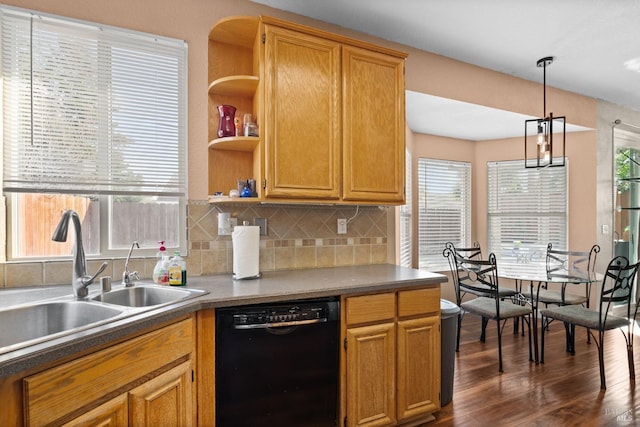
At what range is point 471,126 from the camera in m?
4.23

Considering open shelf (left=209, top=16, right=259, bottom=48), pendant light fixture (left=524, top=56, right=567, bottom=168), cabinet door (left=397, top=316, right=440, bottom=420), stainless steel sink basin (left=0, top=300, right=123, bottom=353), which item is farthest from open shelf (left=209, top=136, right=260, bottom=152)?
pendant light fixture (left=524, top=56, right=567, bottom=168)

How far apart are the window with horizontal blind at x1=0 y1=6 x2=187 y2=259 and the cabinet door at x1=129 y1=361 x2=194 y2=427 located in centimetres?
95

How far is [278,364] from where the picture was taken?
5.84ft

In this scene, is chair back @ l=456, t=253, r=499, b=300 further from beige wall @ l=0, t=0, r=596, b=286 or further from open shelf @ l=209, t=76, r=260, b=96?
open shelf @ l=209, t=76, r=260, b=96

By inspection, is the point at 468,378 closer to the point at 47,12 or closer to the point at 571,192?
the point at 571,192

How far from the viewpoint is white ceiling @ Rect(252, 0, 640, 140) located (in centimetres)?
248

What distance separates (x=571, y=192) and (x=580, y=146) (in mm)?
560

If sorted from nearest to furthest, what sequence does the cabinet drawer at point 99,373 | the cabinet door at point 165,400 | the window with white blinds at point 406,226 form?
the cabinet drawer at point 99,373 → the cabinet door at point 165,400 → the window with white blinds at point 406,226

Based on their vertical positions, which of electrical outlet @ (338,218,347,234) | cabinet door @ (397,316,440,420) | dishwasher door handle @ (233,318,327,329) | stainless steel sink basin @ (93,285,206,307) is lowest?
cabinet door @ (397,316,440,420)

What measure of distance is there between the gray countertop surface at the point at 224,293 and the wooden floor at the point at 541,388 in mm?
947

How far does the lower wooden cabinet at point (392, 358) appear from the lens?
196 cm

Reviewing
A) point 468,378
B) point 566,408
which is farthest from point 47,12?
point 566,408

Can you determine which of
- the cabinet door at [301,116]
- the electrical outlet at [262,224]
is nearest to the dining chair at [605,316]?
the cabinet door at [301,116]

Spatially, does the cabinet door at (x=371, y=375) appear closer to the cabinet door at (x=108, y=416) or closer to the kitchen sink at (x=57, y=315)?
the kitchen sink at (x=57, y=315)
